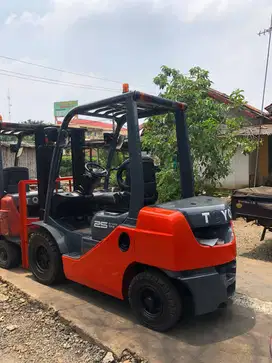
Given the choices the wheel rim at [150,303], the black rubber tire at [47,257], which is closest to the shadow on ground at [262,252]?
the wheel rim at [150,303]

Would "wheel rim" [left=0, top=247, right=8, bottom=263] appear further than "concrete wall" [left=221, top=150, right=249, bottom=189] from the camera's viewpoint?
No

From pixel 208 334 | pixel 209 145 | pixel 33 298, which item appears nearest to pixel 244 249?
pixel 209 145

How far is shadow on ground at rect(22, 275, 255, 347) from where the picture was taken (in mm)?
3291

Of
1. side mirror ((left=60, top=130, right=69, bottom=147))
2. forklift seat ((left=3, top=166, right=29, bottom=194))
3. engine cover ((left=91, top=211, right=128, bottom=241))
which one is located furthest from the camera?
forklift seat ((left=3, top=166, right=29, bottom=194))

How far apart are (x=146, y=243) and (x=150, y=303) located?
615mm

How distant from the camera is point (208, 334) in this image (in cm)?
336

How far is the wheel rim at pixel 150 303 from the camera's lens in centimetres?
340

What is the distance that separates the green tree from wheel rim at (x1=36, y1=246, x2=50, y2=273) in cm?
454

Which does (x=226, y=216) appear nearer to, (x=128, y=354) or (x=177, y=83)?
(x=128, y=354)

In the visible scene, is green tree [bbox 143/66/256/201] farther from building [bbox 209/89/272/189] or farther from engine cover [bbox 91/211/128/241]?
engine cover [bbox 91/211/128/241]

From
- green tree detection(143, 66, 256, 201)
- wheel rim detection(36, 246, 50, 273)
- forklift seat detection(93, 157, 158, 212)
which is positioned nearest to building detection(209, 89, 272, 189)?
green tree detection(143, 66, 256, 201)

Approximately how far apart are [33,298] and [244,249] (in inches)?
160

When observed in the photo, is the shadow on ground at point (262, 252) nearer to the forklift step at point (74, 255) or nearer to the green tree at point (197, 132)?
the green tree at point (197, 132)

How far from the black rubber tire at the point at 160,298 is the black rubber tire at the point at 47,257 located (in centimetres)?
129
